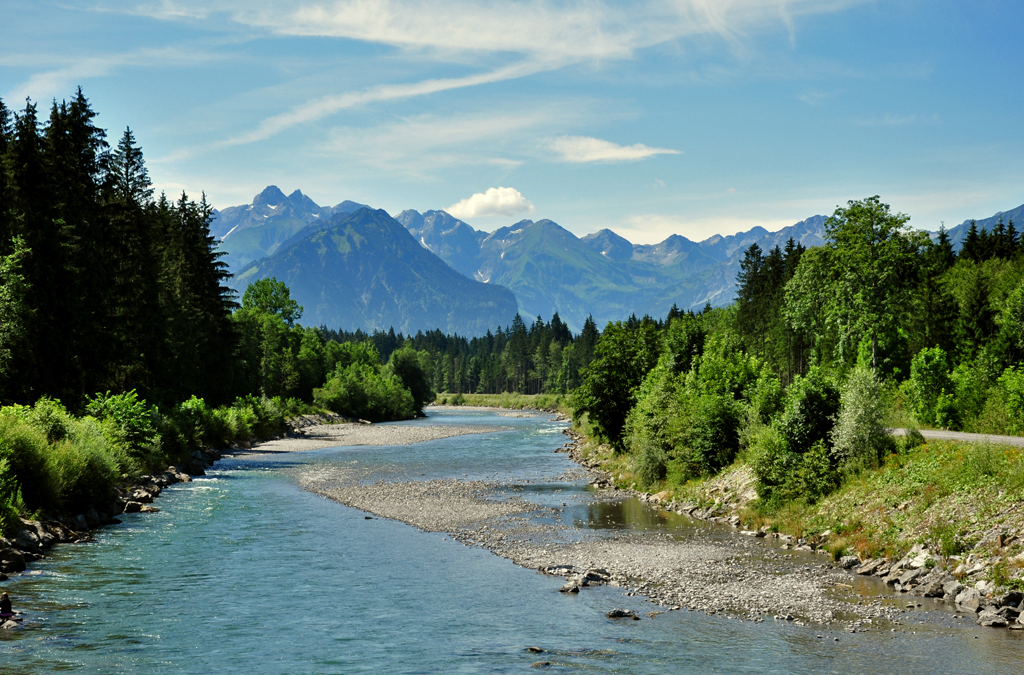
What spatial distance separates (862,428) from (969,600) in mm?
11573

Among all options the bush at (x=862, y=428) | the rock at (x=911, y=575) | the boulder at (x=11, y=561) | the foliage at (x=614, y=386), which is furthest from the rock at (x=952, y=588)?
the foliage at (x=614, y=386)

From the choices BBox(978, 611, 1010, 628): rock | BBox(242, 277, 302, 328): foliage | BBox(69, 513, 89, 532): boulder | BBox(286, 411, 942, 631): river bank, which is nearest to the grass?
BBox(286, 411, 942, 631): river bank

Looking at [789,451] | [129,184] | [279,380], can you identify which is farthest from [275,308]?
[789,451]

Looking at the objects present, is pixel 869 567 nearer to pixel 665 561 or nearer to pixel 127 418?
pixel 665 561

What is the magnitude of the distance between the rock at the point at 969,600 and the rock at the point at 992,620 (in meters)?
0.77

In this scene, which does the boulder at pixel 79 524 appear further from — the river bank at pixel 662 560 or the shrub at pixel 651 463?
the shrub at pixel 651 463

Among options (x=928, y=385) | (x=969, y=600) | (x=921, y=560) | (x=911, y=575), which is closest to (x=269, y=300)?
(x=928, y=385)

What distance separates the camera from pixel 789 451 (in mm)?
33844

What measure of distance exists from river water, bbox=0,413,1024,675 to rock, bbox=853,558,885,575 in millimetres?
5154

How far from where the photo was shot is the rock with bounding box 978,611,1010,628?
752 inches

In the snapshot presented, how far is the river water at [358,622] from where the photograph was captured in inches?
658

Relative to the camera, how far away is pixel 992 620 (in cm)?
1923

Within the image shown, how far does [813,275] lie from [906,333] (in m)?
15.2

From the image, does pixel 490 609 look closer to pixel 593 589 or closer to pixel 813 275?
pixel 593 589
